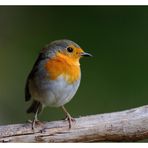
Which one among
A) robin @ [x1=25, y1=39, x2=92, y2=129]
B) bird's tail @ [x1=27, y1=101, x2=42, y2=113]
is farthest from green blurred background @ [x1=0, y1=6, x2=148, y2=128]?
robin @ [x1=25, y1=39, x2=92, y2=129]

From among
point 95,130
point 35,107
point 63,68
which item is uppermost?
point 63,68

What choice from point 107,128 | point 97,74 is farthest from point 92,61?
point 107,128

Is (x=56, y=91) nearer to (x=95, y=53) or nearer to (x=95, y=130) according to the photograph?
(x=95, y=130)

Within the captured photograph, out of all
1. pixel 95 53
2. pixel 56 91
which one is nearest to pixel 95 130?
pixel 56 91

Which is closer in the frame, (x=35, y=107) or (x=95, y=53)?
(x=35, y=107)

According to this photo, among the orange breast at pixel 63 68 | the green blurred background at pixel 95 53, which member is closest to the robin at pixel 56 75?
the orange breast at pixel 63 68
